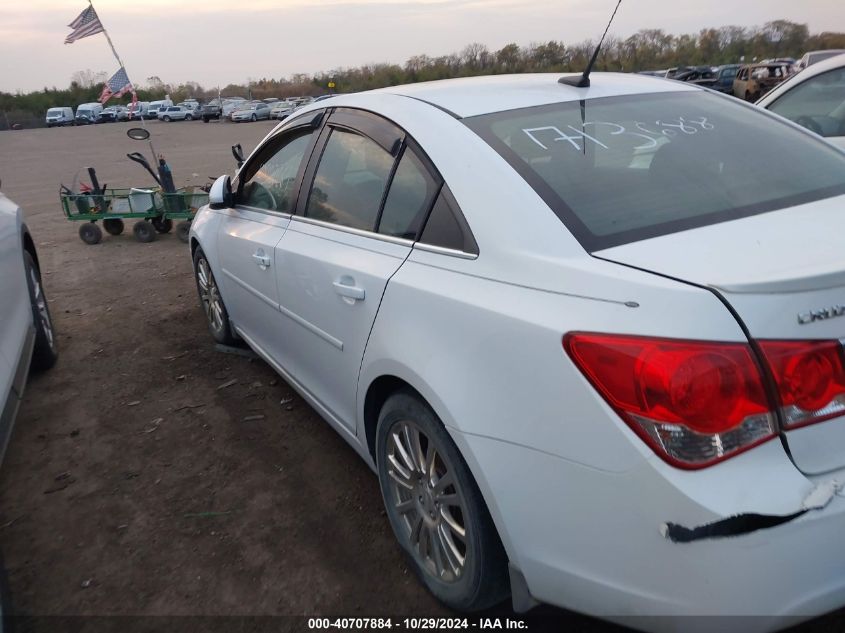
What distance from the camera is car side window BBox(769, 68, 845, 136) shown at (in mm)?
4723

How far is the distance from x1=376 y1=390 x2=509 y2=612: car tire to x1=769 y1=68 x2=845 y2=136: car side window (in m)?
4.16

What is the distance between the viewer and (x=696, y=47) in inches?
2427

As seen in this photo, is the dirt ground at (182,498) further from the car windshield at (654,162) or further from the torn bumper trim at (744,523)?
the car windshield at (654,162)

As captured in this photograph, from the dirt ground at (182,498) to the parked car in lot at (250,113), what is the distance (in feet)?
141

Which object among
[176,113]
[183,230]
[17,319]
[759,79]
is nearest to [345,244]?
[17,319]

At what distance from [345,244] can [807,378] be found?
173cm

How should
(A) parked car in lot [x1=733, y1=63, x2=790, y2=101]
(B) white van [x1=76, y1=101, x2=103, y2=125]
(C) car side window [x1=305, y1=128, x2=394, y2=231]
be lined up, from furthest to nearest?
1. (B) white van [x1=76, y1=101, x2=103, y2=125]
2. (A) parked car in lot [x1=733, y1=63, x2=790, y2=101]
3. (C) car side window [x1=305, y1=128, x2=394, y2=231]

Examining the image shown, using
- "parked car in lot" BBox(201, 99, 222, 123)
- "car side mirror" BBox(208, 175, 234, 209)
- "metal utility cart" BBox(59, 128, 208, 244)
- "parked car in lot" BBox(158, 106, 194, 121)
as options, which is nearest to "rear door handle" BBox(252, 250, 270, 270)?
"car side mirror" BBox(208, 175, 234, 209)

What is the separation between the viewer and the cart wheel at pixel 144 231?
345 inches

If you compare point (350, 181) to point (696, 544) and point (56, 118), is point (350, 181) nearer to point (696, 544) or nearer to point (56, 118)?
point (696, 544)

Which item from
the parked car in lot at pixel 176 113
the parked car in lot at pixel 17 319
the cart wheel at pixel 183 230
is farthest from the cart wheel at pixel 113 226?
the parked car in lot at pixel 176 113

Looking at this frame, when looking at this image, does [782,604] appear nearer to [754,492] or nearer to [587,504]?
[754,492]

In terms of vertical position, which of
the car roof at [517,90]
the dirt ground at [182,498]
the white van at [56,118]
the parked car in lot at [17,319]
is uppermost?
the car roof at [517,90]

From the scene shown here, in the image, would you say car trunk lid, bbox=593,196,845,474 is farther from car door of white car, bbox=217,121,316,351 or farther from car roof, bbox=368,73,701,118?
car door of white car, bbox=217,121,316,351
